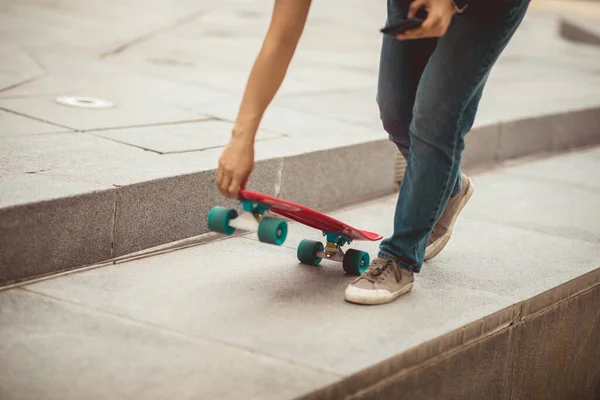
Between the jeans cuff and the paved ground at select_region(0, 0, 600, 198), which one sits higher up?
the paved ground at select_region(0, 0, 600, 198)

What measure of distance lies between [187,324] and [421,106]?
1033mm

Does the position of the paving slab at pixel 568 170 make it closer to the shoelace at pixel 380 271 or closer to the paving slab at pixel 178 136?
the paving slab at pixel 178 136

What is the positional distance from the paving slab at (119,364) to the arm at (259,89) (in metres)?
0.53

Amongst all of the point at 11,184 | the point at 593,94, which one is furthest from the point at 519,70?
the point at 11,184

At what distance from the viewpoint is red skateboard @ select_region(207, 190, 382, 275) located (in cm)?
303

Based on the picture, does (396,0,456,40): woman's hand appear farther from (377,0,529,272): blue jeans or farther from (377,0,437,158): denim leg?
(377,0,437,158): denim leg

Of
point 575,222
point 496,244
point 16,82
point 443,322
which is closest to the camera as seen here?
point 443,322

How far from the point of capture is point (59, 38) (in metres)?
7.60

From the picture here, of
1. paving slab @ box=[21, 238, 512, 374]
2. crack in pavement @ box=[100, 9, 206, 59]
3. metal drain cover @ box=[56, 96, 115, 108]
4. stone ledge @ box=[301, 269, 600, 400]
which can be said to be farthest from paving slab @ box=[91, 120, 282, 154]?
crack in pavement @ box=[100, 9, 206, 59]

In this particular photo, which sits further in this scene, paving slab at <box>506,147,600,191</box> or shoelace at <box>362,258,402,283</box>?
paving slab at <box>506,147,600,191</box>

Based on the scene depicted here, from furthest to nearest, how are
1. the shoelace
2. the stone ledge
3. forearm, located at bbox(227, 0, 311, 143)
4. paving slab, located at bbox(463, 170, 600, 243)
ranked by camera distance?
paving slab, located at bbox(463, 170, 600, 243) < the shoelace < forearm, located at bbox(227, 0, 311, 143) < the stone ledge

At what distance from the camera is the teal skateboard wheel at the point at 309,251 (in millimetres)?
3473

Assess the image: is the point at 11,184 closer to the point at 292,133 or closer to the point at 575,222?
the point at 292,133

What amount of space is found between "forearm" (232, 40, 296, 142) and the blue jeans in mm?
484
